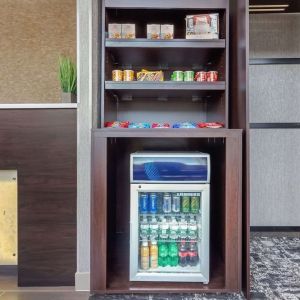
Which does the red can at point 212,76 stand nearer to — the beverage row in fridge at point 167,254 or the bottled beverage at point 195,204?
the bottled beverage at point 195,204

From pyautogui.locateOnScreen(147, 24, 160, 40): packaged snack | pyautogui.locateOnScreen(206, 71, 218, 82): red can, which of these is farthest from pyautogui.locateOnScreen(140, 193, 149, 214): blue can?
pyautogui.locateOnScreen(147, 24, 160, 40): packaged snack

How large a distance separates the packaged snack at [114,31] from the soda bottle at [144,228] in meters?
Result: 1.35

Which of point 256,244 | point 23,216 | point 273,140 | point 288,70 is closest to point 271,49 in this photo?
point 288,70

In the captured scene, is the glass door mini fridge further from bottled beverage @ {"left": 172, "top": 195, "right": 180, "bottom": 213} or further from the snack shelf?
the snack shelf

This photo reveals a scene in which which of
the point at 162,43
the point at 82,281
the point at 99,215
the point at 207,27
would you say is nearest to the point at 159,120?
the point at 162,43

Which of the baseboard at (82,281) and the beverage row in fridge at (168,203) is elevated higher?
the beverage row in fridge at (168,203)

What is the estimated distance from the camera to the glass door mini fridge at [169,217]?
7.16 feet

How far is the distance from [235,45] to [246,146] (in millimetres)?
760

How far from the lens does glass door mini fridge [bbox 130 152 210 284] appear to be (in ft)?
7.16

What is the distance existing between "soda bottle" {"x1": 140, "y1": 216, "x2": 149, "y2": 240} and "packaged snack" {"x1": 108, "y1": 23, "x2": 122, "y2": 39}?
1.35 meters

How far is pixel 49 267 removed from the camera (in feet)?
7.36

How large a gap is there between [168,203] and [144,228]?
0.81ft

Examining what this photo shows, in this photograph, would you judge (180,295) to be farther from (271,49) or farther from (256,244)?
(271,49)

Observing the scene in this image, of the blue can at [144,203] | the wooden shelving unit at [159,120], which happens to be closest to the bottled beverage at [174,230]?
the blue can at [144,203]
